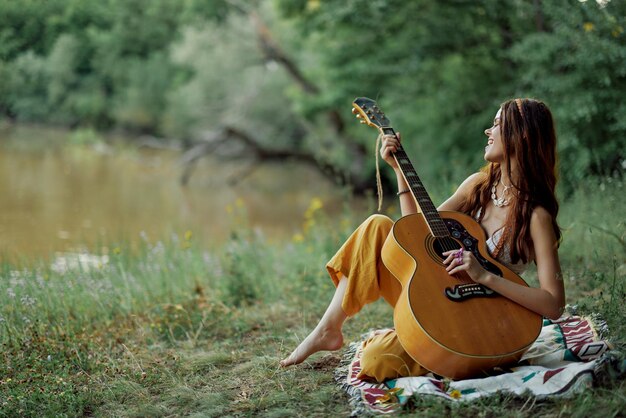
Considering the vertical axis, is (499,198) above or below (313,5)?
below

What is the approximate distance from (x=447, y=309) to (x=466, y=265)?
0.19m

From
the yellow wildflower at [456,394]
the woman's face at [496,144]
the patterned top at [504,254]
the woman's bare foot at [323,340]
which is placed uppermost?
the woman's face at [496,144]

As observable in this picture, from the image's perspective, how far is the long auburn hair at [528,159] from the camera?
2.63 meters

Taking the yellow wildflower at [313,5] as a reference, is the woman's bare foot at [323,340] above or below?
below

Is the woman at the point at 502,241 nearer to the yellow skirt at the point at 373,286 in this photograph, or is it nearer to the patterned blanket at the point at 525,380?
the yellow skirt at the point at 373,286

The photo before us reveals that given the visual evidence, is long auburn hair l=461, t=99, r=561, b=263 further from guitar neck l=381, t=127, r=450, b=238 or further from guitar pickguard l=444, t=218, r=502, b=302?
guitar neck l=381, t=127, r=450, b=238

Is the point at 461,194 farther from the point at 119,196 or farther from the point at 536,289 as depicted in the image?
the point at 119,196

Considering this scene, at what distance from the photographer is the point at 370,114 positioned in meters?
3.06

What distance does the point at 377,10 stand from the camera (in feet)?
33.2

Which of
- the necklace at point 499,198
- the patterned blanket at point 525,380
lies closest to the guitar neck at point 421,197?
the necklace at point 499,198

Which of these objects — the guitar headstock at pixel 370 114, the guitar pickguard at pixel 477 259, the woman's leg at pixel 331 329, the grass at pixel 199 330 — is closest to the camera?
the guitar pickguard at pixel 477 259

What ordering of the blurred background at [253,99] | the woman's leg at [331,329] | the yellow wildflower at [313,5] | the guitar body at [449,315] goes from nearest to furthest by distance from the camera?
1. the guitar body at [449,315]
2. the woman's leg at [331,329]
3. the blurred background at [253,99]
4. the yellow wildflower at [313,5]

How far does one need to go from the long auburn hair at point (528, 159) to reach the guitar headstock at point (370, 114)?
1.88ft

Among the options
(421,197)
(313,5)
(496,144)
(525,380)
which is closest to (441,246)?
(421,197)
